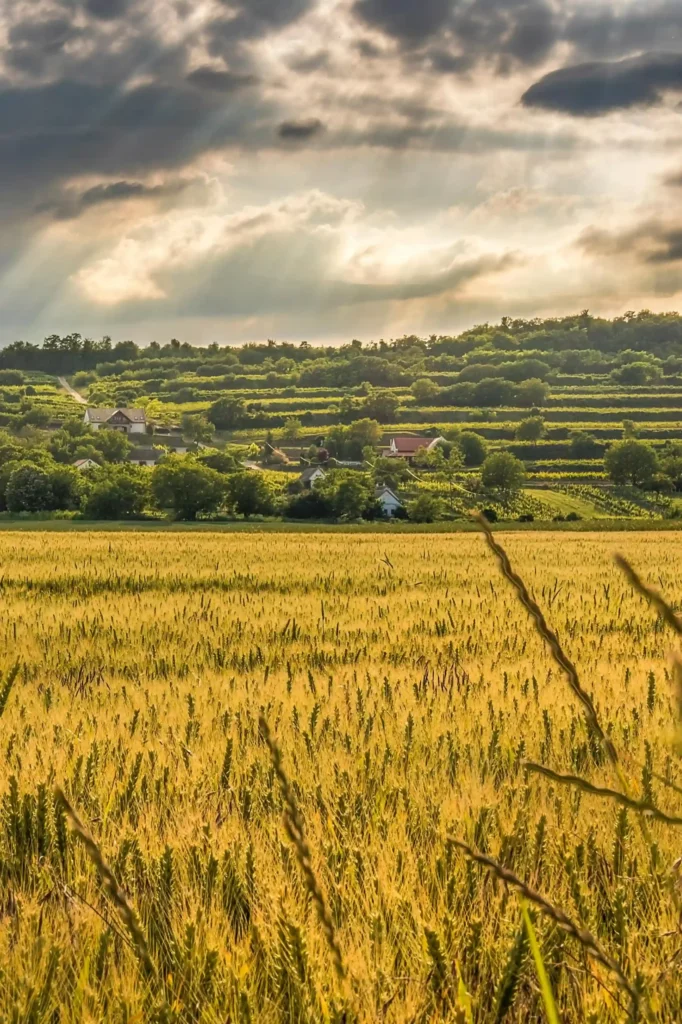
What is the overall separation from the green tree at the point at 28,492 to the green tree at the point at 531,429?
75559 millimetres

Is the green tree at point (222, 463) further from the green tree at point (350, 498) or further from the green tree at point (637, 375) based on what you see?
the green tree at point (637, 375)

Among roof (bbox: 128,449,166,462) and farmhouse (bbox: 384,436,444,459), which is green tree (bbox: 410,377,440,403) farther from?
roof (bbox: 128,449,166,462)

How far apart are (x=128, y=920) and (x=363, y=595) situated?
11232mm

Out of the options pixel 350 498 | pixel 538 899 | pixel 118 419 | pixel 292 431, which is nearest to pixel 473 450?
pixel 292 431

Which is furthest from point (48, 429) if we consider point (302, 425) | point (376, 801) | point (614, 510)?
point (376, 801)

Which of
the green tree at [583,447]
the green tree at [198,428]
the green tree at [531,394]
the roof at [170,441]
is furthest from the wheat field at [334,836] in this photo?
the green tree at [531,394]

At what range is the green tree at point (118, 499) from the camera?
3214 inches

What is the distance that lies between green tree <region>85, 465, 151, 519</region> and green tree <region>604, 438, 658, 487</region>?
204 feet

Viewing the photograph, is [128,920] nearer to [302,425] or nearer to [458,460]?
[458,460]

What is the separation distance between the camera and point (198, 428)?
16612cm

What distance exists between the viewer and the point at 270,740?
3.02 ft

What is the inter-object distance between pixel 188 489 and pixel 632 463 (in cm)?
6064

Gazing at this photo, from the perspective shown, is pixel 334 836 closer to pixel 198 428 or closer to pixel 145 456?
pixel 145 456

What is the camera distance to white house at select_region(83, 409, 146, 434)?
182125 millimetres
